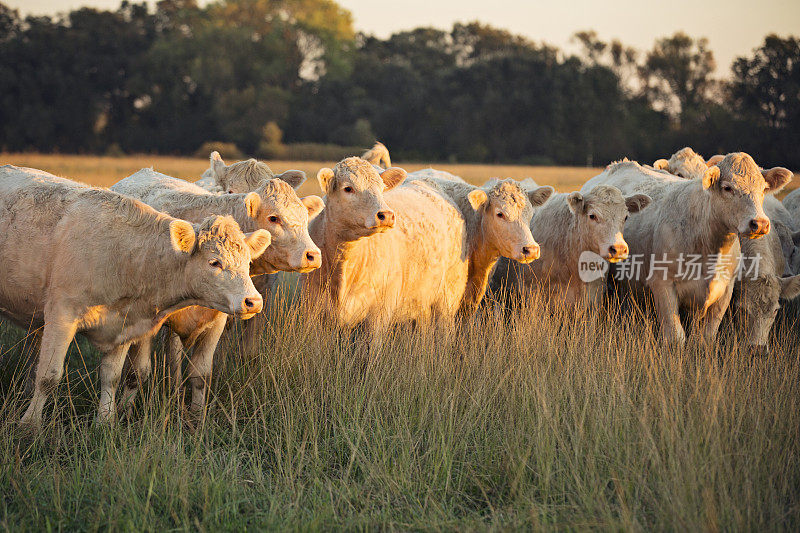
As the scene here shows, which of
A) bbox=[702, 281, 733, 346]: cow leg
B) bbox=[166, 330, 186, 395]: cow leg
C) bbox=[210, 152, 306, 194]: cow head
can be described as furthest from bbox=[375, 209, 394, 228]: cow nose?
A: bbox=[702, 281, 733, 346]: cow leg

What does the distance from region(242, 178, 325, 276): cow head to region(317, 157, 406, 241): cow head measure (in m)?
0.54

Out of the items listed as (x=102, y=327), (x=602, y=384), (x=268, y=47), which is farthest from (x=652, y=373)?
(x=268, y=47)

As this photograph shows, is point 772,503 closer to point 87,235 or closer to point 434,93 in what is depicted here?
point 87,235

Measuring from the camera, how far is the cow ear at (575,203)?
25.1 ft

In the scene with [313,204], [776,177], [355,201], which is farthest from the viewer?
[776,177]

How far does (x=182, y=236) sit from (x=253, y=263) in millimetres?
856

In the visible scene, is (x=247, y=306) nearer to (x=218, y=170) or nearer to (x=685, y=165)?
(x=218, y=170)

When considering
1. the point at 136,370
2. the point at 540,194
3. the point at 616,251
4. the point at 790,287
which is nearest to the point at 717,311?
the point at 790,287

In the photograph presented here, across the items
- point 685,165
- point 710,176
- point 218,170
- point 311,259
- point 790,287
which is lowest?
point 790,287

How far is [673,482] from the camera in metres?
4.11

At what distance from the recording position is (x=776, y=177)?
7387 millimetres

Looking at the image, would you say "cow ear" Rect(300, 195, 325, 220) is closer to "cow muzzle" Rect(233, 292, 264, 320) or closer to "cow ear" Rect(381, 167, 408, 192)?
"cow ear" Rect(381, 167, 408, 192)

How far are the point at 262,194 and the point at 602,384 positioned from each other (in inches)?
111

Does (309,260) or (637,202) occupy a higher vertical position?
(637,202)
